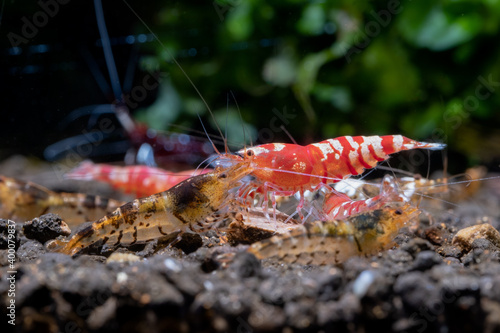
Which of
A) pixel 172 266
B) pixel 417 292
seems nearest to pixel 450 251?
pixel 417 292

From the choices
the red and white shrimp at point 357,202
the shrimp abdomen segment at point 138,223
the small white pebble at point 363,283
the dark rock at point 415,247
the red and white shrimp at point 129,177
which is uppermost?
the small white pebble at point 363,283

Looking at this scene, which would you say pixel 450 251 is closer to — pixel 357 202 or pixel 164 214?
pixel 357 202

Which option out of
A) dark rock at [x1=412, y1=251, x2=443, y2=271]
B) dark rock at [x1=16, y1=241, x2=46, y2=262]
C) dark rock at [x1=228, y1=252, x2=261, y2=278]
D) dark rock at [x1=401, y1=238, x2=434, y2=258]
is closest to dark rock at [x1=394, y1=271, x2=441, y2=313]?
dark rock at [x1=412, y1=251, x2=443, y2=271]

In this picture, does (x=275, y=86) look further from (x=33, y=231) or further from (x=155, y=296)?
(x=155, y=296)

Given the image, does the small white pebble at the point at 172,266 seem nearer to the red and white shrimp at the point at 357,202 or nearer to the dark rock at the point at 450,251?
the red and white shrimp at the point at 357,202

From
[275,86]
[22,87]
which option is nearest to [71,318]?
[22,87]

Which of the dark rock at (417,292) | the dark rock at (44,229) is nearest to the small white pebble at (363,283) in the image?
the dark rock at (417,292)

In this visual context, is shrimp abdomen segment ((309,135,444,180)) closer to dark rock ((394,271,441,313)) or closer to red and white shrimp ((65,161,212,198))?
dark rock ((394,271,441,313))
